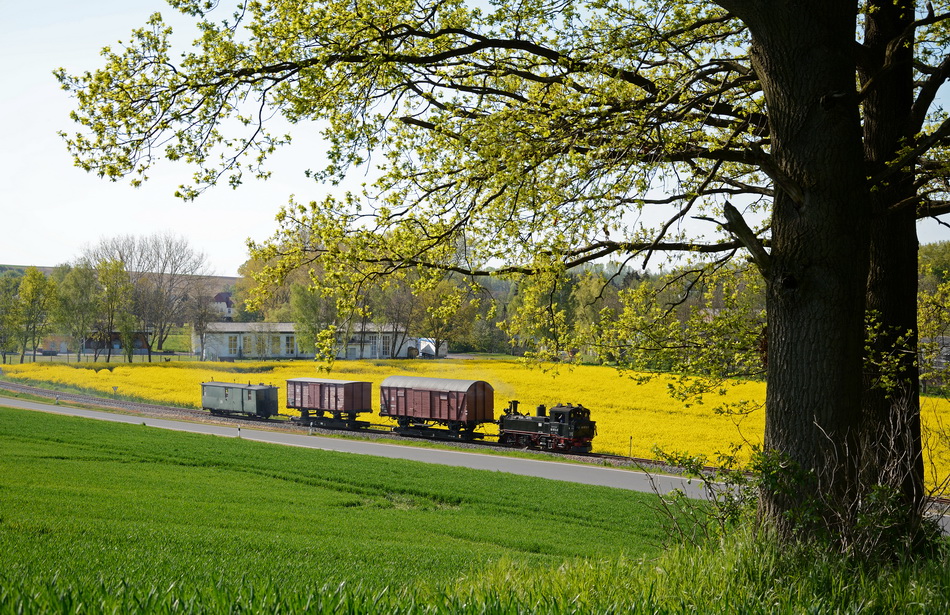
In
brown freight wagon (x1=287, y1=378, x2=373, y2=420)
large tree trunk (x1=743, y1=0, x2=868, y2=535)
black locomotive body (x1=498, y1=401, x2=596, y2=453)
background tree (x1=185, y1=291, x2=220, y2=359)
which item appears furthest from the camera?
background tree (x1=185, y1=291, x2=220, y2=359)

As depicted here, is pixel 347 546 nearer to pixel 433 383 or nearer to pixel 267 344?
pixel 433 383

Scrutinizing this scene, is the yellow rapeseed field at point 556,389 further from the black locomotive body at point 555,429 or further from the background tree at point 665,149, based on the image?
the background tree at point 665,149

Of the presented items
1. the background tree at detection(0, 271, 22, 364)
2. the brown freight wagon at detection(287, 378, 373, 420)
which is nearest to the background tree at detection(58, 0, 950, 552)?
the brown freight wagon at detection(287, 378, 373, 420)

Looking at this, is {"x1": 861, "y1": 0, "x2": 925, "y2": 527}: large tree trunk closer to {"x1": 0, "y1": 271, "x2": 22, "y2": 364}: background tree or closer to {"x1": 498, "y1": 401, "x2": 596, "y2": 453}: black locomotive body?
{"x1": 498, "y1": 401, "x2": 596, "y2": 453}: black locomotive body

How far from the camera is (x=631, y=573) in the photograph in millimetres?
5262

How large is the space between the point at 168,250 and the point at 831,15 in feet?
162

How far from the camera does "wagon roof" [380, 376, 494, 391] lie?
29875 mm

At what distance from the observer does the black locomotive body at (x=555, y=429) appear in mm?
26516

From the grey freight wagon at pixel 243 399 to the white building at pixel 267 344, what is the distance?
1142 centimetres

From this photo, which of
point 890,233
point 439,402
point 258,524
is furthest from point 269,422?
point 890,233

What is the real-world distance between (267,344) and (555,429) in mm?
29537

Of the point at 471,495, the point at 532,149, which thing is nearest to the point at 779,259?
the point at 532,149

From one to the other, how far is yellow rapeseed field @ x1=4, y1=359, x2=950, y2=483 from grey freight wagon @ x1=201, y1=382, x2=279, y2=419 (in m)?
4.62

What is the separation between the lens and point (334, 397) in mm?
33812
